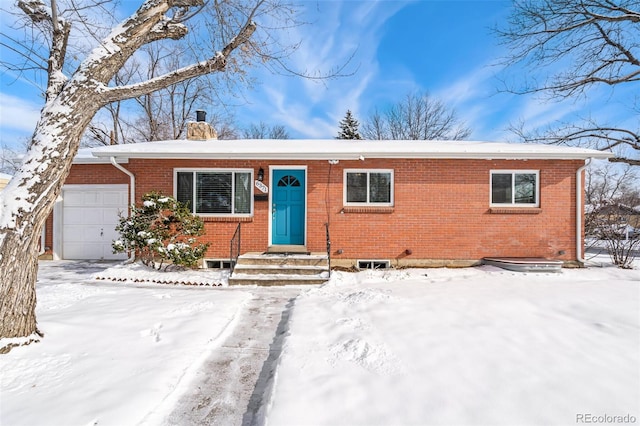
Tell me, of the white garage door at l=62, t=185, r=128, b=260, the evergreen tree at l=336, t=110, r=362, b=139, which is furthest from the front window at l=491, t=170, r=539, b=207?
the evergreen tree at l=336, t=110, r=362, b=139

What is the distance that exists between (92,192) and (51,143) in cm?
655

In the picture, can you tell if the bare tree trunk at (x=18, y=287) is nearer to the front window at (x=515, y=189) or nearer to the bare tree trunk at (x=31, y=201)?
the bare tree trunk at (x=31, y=201)

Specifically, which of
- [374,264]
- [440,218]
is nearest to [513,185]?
[440,218]

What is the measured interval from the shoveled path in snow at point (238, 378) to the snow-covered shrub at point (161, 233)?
125 inches

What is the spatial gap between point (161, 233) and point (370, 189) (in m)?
5.60

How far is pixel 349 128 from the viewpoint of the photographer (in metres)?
25.0

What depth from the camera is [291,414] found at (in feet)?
7.37

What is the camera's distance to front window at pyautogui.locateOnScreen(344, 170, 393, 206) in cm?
773

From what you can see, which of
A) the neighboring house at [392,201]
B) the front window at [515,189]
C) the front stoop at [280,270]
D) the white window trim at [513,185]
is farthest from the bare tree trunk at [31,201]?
the front window at [515,189]

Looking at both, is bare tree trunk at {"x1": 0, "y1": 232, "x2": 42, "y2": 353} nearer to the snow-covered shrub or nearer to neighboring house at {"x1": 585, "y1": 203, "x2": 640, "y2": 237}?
the snow-covered shrub

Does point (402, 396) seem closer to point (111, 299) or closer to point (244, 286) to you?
point (244, 286)

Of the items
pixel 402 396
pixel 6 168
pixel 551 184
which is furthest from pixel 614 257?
pixel 6 168

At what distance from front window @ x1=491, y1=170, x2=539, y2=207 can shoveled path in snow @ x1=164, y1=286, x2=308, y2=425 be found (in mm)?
6732

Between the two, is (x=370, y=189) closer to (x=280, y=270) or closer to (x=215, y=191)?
(x=280, y=270)
